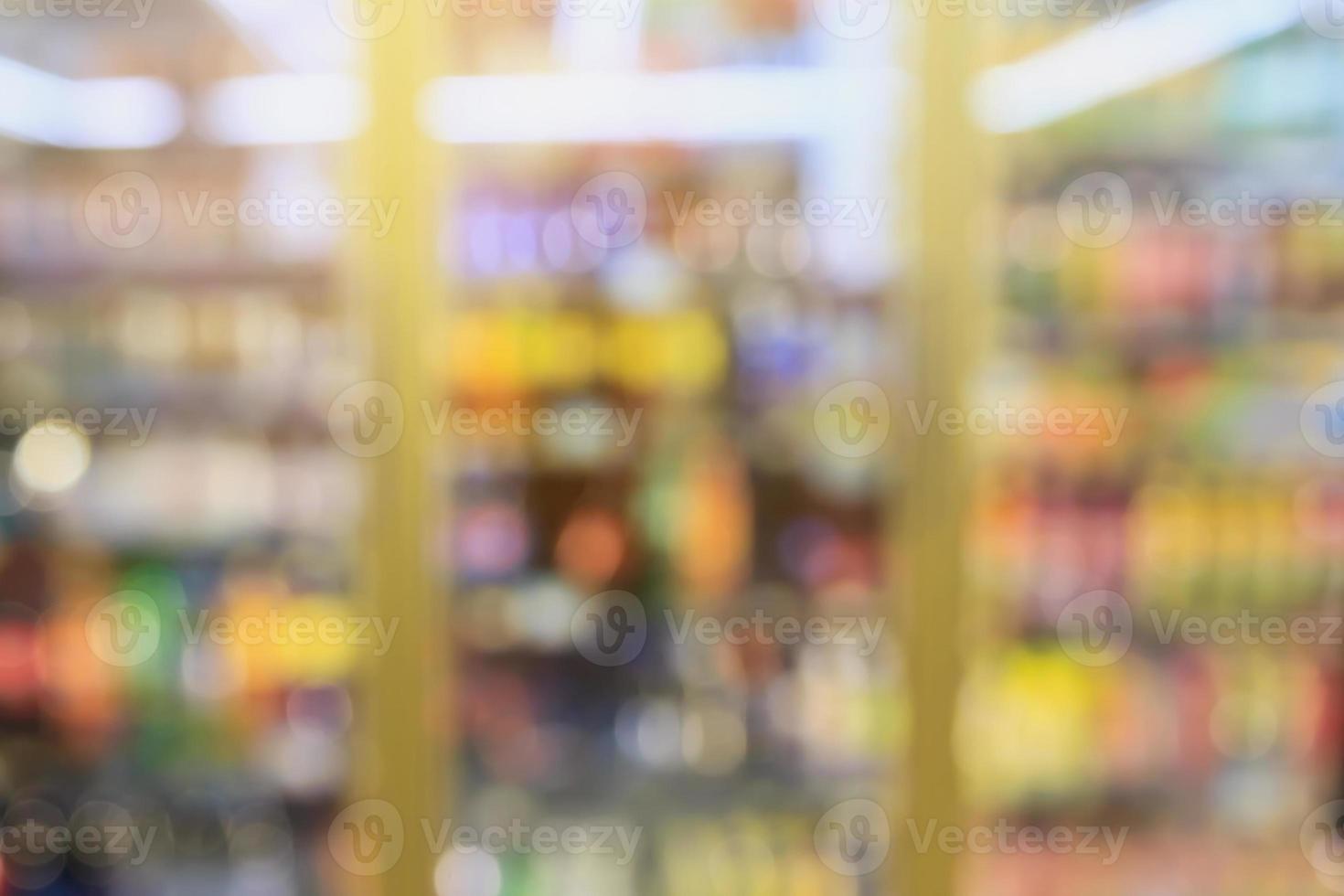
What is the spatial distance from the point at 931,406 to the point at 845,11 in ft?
1.79

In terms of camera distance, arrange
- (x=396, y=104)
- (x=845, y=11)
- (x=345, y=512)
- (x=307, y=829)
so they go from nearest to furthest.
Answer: (x=396, y=104), (x=845, y=11), (x=345, y=512), (x=307, y=829)

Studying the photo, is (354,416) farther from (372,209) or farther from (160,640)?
(160,640)

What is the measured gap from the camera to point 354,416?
1227 mm

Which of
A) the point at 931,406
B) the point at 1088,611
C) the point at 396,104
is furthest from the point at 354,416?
the point at 1088,611
